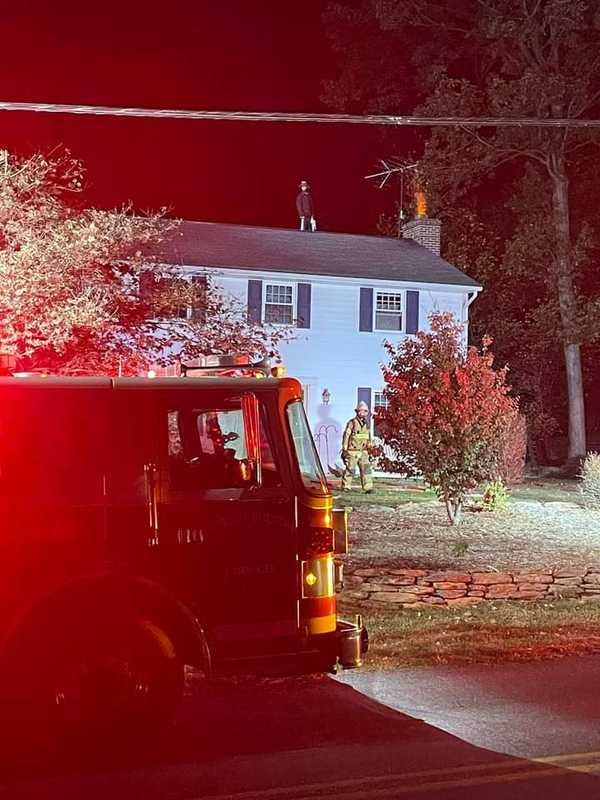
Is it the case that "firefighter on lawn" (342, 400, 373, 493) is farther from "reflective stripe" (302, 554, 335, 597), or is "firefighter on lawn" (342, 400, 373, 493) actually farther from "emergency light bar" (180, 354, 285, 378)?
"reflective stripe" (302, 554, 335, 597)

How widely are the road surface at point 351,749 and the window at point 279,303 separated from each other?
65.3ft

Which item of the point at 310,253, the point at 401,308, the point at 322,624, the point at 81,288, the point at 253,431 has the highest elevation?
the point at 310,253

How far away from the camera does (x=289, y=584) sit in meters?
6.47

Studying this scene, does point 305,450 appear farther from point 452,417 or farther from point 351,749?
point 452,417

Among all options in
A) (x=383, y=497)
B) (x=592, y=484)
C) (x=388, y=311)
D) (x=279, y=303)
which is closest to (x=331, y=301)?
(x=279, y=303)

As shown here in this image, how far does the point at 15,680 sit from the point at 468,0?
1238 inches

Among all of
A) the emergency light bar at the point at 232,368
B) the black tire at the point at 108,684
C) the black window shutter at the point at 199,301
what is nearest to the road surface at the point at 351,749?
the black tire at the point at 108,684

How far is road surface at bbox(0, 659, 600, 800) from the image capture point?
5.66 meters

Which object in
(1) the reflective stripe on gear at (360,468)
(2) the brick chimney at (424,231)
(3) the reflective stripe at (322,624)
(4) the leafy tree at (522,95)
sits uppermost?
(4) the leafy tree at (522,95)

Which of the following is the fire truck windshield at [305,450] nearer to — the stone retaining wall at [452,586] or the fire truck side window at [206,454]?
the fire truck side window at [206,454]

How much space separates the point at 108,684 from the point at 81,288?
8.75 m

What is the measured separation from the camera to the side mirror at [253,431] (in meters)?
6.39

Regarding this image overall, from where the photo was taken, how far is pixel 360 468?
838 inches

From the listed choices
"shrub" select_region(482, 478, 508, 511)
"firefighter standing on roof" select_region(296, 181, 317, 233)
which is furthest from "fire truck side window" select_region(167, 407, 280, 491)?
"firefighter standing on roof" select_region(296, 181, 317, 233)
